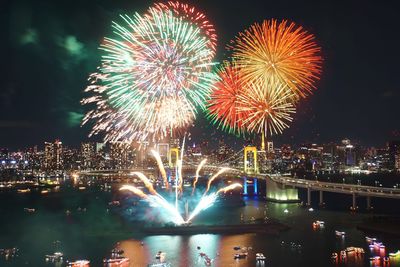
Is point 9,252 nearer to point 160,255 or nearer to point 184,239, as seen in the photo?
point 160,255

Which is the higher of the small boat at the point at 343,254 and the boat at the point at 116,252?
the boat at the point at 116,252

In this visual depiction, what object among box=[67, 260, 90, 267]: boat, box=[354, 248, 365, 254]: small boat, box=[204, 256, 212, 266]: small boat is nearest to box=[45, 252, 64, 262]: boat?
box=[67, 260, 90, 267]: boat

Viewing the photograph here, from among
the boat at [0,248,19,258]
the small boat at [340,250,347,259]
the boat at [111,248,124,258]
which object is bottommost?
the small boat at [340,250,347,259]

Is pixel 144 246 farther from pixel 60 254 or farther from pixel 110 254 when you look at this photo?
pixel 60 254

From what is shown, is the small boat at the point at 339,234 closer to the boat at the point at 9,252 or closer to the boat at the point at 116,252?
the boat at the point at 116,252

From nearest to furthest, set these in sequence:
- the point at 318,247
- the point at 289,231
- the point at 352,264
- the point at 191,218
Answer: the point at 352,264 < the point at 318,247 < the point at 289,231 < the point at 191,218

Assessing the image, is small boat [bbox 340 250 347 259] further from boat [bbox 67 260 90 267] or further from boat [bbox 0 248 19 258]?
boat [bbox 0 248 19 258]

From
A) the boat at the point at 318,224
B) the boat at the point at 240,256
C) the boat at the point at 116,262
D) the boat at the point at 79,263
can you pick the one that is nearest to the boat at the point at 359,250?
the boat at the point at 240,256

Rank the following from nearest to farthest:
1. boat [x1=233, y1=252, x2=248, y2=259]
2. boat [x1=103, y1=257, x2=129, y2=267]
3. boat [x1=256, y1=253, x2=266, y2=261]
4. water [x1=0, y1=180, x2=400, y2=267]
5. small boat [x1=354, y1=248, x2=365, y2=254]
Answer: boat [x1=103, y1=257, x2=129, y2=267] → boat [x1=256, y1=253, x2=266, y2=261] → boat [x1=233, y1=252, x2=248, y2=259] → water [x1=0, y1=180, x2=400, y2=267] → small boat [x1=354, y1=248, x2=365, y2=254]

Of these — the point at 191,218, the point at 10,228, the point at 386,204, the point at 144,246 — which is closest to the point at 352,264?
the point at 144,246
